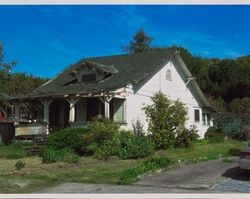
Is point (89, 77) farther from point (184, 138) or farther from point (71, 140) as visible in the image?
point (184, 138)

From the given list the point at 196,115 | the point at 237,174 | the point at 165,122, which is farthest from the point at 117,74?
the point at 237,174

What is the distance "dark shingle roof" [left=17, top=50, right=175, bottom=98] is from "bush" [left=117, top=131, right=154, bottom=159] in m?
4.47

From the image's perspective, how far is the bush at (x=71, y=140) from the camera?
2350 centimetres

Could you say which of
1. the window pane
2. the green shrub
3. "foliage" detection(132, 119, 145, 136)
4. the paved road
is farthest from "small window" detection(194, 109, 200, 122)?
the paved road

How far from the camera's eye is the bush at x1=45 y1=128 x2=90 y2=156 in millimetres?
23500

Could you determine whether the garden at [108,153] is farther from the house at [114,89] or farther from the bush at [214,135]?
the house at [114,89]

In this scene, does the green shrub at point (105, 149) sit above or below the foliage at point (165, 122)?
below

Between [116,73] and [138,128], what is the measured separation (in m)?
3.87

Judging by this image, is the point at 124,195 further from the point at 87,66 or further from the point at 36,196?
the point at 87,66

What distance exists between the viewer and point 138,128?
2833 cm

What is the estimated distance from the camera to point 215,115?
3794cm

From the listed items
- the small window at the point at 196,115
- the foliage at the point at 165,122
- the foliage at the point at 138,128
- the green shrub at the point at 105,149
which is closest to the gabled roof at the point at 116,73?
the small window at the point at 196,115

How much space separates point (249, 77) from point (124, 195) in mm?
36400

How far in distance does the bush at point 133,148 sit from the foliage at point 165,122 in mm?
1851
